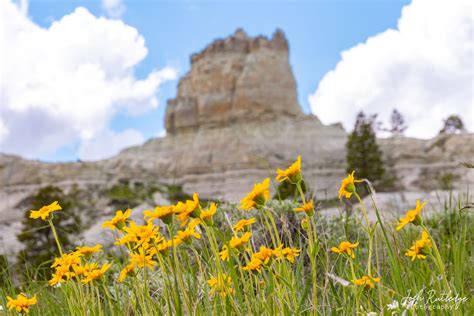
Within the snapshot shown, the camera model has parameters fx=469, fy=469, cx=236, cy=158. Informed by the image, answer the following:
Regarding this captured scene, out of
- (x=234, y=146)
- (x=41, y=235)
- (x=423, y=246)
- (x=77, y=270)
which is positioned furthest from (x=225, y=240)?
(x=234, y=146)

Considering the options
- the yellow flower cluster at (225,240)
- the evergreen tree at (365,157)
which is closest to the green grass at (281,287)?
the yellow flower cluster at (225,240)

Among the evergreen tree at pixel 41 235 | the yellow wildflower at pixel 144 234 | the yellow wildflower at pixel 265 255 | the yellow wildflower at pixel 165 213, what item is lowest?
the evergreen tree at pixel 41 235

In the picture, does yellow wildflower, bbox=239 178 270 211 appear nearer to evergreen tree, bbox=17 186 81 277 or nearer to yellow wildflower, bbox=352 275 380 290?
yellow wildflower, bbox=352 275 380 290

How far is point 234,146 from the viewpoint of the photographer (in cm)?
5953

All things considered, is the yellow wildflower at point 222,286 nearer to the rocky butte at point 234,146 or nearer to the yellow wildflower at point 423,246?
the yellow wildflower at point 423,246

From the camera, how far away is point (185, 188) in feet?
180

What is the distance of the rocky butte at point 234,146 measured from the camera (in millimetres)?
50375

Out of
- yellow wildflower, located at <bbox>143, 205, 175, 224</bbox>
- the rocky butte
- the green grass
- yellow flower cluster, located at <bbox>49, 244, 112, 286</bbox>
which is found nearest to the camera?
yellow wildflower, located at <bbox>143, 205, 175, 224</bbox>

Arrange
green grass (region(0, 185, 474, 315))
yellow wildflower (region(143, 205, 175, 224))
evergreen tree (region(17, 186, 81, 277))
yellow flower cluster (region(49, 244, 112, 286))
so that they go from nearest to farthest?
yellow wildflower (region(143, 205, 175, 224)), green grass (region(0, 185, 474, 315)), yellow flower cluster (region(49, 244, 112, 286)), evergreen tree (region(17, 186, 81, 277))

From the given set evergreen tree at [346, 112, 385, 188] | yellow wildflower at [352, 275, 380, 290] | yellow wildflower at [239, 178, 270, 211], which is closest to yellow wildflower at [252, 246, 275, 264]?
yellow wildflower at [239, 178, 270, 211]

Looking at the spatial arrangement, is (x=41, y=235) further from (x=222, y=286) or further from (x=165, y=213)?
(x=165, y=213)

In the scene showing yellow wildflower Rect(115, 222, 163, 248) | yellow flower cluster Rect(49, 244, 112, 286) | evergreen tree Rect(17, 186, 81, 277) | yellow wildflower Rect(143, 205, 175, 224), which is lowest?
evergreen tree Rect(17, 186, 81, 277)

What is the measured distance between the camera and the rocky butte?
5038cm

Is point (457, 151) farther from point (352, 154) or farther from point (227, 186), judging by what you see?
point (227, 186)
